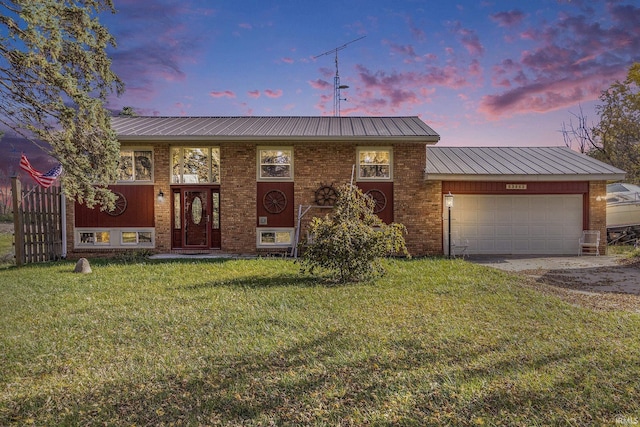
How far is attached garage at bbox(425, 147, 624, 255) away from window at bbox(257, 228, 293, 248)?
5.38m

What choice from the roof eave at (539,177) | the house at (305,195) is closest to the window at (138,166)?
the house at (305,195)

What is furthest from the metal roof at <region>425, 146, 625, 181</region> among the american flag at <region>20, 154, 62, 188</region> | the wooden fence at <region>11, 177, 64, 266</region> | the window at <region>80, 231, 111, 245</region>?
the wooden fence at <region>11, 177, 64, 266</region>

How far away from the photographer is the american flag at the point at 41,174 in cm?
1146

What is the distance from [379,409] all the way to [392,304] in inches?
132

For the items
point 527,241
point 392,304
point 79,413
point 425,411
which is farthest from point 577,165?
point 79,413

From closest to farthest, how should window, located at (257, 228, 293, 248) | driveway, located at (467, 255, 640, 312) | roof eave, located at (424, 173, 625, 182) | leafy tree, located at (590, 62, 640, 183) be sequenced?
driveway, located at (467, 255, 640, 312)
roof eave, located at (424, 173, 625, 182)
window, located at (257, 228, 293, 248)
leafy tree, located at (590, 62, 640, 183)

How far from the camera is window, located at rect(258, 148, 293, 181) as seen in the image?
13203 millimetres

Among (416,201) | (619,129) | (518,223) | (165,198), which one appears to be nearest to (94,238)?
(165,198)

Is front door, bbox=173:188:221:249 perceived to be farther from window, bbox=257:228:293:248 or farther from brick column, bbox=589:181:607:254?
brick column, bbox=589:181:607:254

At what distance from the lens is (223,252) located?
1309 centimetres

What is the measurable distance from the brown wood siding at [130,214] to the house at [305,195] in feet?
0.11

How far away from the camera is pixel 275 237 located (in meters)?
13.2

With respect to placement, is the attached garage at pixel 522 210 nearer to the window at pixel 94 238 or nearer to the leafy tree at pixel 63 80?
the leafy tree at pixel 63 80

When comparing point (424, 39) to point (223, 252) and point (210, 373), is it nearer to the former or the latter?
point (223, 252)
